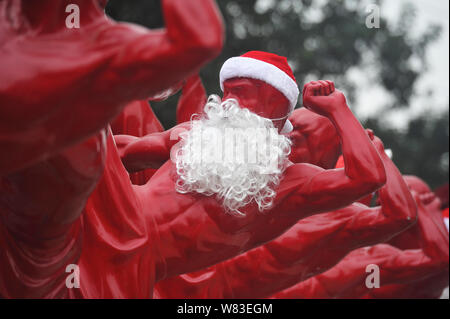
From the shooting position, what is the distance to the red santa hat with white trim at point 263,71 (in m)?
2.70

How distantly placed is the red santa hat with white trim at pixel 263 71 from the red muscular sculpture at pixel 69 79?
37.9 inches

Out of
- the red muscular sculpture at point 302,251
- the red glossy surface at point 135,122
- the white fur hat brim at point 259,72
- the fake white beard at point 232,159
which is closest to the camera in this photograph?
the fake white beard at point 232,159

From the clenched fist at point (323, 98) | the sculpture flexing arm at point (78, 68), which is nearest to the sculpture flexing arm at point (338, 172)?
the clenched fist at point (323, 98)

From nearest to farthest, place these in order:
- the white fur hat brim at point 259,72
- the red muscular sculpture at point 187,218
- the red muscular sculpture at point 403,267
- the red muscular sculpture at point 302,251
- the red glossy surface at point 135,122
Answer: the red muscular sculpture at point 187,218 → the white fur hat brim at point 259,72 → the red muscular sculpture at point 302,251 → the red glossy surface at point 135,122 → the red muscular sculpture at point 403,267

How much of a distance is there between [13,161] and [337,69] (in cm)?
1138

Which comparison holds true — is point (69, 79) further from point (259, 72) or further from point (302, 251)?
point (302, 251)

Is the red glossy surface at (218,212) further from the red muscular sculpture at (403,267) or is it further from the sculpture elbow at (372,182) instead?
the red muscular sculpture at (403,267)

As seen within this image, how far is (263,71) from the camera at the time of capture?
106 inches

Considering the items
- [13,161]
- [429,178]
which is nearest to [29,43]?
[13,161]

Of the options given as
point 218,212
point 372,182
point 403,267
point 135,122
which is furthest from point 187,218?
point 403,267

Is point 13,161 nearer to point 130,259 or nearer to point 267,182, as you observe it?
point 130,259

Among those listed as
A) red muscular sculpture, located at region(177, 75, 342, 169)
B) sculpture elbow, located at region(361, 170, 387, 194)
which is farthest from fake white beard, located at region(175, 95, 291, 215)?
red muscular sculpture, located at region(177, 75, 342, 169)

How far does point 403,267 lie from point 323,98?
233 centimetres

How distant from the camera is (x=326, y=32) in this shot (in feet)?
41.5
